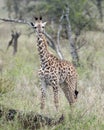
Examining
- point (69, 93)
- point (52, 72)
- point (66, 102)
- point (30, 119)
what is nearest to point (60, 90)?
point (66, 102)

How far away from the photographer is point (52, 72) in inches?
324

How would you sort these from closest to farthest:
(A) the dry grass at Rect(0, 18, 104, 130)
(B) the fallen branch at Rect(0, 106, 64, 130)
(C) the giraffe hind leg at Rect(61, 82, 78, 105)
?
1. (B) the fallen branch at Rect(0, 106, 64, 130)
2. (A) the dry grass at Rect(0, 18, 104, 130)
3. (C) the giraffe hind leg at Rect(61, 82, 78, 105)

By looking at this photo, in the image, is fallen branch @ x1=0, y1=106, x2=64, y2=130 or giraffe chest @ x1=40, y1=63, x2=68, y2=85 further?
giraffe chest @ x1=40, y1=63, x2=68, y2=85

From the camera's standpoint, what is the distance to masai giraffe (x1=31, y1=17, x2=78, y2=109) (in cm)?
812

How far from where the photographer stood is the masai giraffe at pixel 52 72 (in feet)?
26.6

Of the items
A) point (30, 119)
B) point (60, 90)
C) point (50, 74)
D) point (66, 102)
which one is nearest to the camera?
point (30, 119)

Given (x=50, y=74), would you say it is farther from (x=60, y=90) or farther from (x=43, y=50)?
(x=60, y=90)

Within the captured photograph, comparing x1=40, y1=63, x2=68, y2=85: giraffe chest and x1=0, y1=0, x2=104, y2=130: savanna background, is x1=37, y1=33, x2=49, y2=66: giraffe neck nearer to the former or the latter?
x1=40, y1=63, x2=68, y2=85: giraffe chest

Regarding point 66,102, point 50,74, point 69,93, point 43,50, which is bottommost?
point 66,102

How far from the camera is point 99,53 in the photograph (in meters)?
16.6

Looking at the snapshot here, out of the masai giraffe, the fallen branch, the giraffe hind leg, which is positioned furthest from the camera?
the giraffe hind leg

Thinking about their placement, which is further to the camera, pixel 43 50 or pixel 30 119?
pixel 43 50

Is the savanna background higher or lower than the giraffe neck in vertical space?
lower

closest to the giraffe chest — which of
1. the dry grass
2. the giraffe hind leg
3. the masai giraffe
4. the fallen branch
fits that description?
the masai giraffe
